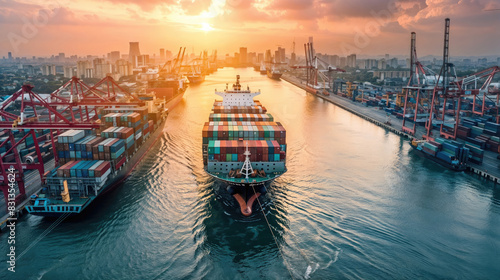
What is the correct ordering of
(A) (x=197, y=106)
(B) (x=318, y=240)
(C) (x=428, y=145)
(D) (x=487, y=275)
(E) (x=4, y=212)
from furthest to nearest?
(A) (x=197, y=106) < (C) (x=428, y=145) < (E) (x=4, y=212) < (B) (x=318, y=240) < (D) (x=487, y=275)

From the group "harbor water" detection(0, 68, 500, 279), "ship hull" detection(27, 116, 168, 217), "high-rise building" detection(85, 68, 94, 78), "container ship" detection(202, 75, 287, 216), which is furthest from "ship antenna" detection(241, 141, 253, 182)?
"high-rise building" detection(85, 68, 94, 78)

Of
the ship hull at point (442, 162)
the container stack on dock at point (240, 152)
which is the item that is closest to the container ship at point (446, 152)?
the ship hull at point (442, 162)

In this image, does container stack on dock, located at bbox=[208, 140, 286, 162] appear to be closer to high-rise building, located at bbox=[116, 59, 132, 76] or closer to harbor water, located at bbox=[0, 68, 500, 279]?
harbor water, located at bbox=[0, 68, 500, 279]

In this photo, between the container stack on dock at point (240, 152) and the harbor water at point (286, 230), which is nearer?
the harbor water at point (286, 230)

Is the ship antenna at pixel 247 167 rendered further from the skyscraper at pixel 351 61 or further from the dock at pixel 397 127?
the skyscraper at pixel 351 61

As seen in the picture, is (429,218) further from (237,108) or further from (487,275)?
(237,108)

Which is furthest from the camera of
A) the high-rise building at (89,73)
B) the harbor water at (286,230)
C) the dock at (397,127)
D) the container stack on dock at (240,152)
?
the high-rise building at (89,73)

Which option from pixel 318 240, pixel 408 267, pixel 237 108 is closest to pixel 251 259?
pixel 318 240
